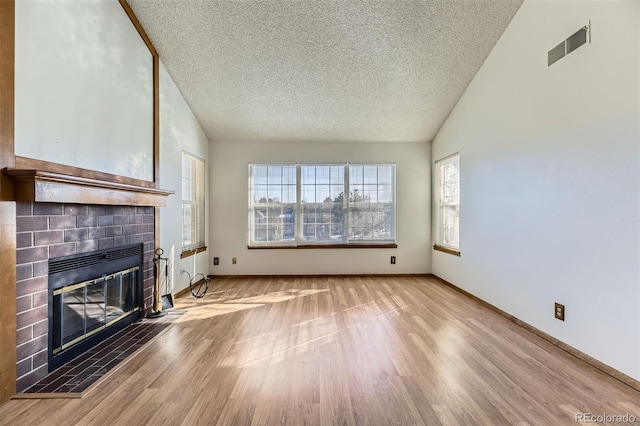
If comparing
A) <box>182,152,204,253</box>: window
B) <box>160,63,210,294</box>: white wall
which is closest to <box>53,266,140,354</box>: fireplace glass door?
<box>160,63,210,294</box>: white wall

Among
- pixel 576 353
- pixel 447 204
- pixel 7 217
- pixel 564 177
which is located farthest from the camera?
pixel 447 204

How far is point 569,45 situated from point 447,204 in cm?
261

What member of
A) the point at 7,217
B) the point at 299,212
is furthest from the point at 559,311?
the point at 7,217

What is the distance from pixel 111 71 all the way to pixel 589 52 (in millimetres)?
3832

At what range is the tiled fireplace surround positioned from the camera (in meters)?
1.93

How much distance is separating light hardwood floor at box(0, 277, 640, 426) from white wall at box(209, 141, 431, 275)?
5.98 ft

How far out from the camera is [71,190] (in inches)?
85.9

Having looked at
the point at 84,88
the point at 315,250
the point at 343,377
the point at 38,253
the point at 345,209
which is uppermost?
the point at 84,88

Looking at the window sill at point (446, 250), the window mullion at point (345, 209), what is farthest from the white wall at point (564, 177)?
Result: the window mullion at point (345, 209)

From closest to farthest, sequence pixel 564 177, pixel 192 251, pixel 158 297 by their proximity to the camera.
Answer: pixel 564 177 → pixel 158 297 → pixel 192 251

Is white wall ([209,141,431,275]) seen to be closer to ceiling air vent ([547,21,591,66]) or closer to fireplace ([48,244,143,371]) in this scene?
fireplace ([48,244,143,371])

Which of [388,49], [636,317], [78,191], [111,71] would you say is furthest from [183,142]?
[636,317]

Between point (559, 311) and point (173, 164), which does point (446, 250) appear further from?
point (173, 164)

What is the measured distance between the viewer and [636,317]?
1.97m
